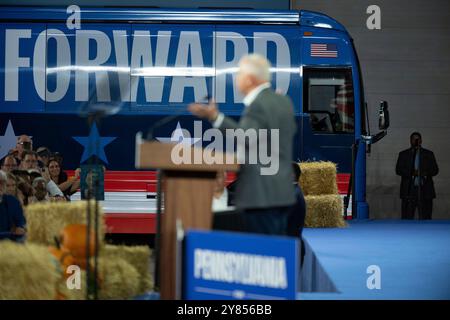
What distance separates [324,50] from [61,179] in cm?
425

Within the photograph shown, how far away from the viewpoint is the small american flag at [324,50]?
14.0m

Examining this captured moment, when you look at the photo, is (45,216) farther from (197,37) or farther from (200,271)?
(197,37)

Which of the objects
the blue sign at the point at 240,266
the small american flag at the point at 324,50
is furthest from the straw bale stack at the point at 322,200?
the blue sign at the point at 240,266

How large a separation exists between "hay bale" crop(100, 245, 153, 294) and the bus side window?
21.0 ft

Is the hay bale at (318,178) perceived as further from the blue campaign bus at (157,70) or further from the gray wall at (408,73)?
the gray wall at (408,73)

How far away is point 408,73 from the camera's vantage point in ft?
66.9

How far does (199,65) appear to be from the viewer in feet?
44.7

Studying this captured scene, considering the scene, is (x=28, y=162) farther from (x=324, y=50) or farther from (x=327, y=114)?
(x=324, y=50)

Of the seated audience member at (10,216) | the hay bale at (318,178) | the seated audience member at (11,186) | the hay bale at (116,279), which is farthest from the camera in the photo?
the hay bale at (318,178)

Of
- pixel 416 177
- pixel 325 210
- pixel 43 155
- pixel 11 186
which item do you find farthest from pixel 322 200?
pixel 11 186

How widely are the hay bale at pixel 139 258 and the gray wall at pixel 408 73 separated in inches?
507

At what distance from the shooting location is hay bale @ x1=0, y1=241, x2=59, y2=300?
6.70 m

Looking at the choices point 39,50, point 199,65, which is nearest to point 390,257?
point 199,65
